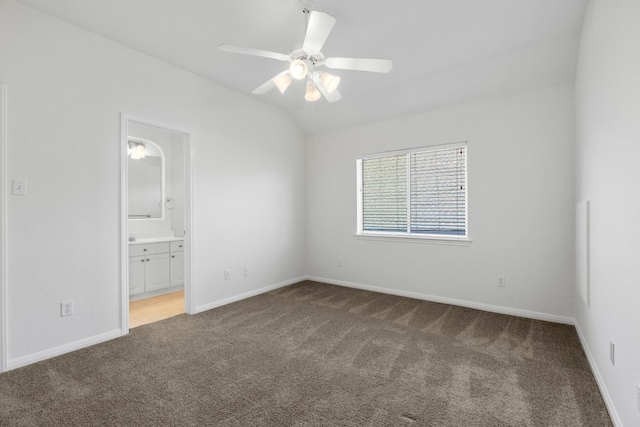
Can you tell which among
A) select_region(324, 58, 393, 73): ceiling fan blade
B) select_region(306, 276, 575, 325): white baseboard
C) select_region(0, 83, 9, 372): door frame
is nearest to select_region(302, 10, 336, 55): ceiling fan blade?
select_region(324, 58, 393, 73): ceiling fan blade

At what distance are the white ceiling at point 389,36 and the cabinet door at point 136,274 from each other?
262 cm

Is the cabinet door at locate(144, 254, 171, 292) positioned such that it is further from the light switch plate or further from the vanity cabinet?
the light switch plate

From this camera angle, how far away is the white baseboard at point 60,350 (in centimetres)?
241

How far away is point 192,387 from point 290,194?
11.0ft

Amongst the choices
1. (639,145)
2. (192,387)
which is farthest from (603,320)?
(192,387)

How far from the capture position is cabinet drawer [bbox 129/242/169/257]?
166 inches

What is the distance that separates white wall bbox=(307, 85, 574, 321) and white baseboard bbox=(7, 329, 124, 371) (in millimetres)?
3229

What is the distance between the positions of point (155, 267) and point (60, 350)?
1.92m

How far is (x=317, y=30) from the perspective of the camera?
206 cm

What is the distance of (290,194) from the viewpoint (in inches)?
202

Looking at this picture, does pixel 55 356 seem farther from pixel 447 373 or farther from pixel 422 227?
pixel 422 227

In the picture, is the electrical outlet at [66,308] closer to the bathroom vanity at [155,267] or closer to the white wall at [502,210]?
the bathroom vanity at [155,267]

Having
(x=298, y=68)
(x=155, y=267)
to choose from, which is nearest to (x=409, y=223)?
(x=298, y=68)

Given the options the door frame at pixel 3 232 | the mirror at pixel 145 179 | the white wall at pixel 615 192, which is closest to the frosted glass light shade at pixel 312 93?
the white wall at pixel 615 192
